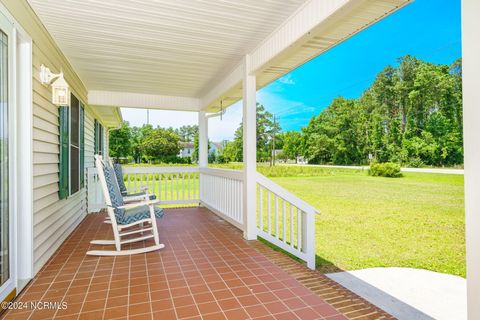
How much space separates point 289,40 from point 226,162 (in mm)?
3423

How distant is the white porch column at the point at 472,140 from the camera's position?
1.21 meters

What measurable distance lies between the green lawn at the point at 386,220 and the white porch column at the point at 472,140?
300 cm

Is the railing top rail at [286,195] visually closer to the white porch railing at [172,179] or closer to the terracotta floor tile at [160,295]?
the terracotta floor tile at [160,295]

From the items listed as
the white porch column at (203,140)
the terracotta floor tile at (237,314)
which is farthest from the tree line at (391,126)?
Result: the terracotta floor tile at (237,314)

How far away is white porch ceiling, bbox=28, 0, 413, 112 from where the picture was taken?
2.57 meters

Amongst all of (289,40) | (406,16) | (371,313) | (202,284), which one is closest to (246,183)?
(202,284)

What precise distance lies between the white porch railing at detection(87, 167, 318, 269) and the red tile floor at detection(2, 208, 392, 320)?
48 centimetres

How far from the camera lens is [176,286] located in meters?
2.46

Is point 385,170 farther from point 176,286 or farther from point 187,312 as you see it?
point 187,312

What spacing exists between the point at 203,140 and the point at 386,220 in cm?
590

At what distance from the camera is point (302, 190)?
12.1 meters

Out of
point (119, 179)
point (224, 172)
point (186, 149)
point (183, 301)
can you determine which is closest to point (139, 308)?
point (183, 301)

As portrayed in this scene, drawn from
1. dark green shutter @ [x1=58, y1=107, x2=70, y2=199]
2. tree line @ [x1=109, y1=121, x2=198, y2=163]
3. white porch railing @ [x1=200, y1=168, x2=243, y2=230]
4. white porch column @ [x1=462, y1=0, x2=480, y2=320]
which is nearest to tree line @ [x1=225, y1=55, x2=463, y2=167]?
white porch railing @ [x1=200, y1=168, x2=243, y2=230]

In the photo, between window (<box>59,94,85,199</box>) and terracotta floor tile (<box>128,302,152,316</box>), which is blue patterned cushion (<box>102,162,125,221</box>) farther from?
terracotta floor tile (<box>128,302,152,316</box>)
